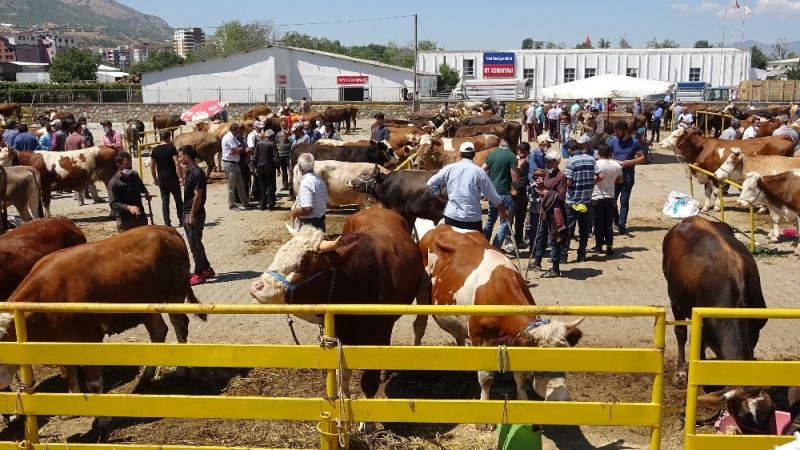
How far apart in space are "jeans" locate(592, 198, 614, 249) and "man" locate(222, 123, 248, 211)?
25.6ft

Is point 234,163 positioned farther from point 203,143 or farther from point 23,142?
point 23,142

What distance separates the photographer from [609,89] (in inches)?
942

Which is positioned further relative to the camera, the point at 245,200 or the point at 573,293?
the point at 245,200

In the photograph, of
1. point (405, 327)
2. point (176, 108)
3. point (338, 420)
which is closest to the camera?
point (338, 420)

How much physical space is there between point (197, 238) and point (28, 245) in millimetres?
3244

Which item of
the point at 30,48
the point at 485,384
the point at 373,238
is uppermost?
the point at 30,48

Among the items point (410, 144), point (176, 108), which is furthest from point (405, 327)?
point (176, 108)

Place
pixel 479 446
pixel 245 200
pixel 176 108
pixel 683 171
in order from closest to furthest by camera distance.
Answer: pixel 479 446 < pixel 245 200 < pixel 683 171 < pixel 176 108

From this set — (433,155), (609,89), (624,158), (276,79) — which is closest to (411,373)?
(624,158)

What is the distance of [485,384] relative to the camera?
5.54 metres

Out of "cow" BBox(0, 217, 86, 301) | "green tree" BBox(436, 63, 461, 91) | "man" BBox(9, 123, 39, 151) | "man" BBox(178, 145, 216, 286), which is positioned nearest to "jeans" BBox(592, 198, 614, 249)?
"man" BBox(178, 145, 216, 286)

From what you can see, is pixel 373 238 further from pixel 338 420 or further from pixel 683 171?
pixel 683 171

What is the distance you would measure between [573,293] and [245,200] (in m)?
8.88

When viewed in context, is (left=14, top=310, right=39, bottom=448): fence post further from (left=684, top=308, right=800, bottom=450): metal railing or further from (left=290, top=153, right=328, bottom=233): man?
(left=290, top=153, right=328, bottom=233): man
